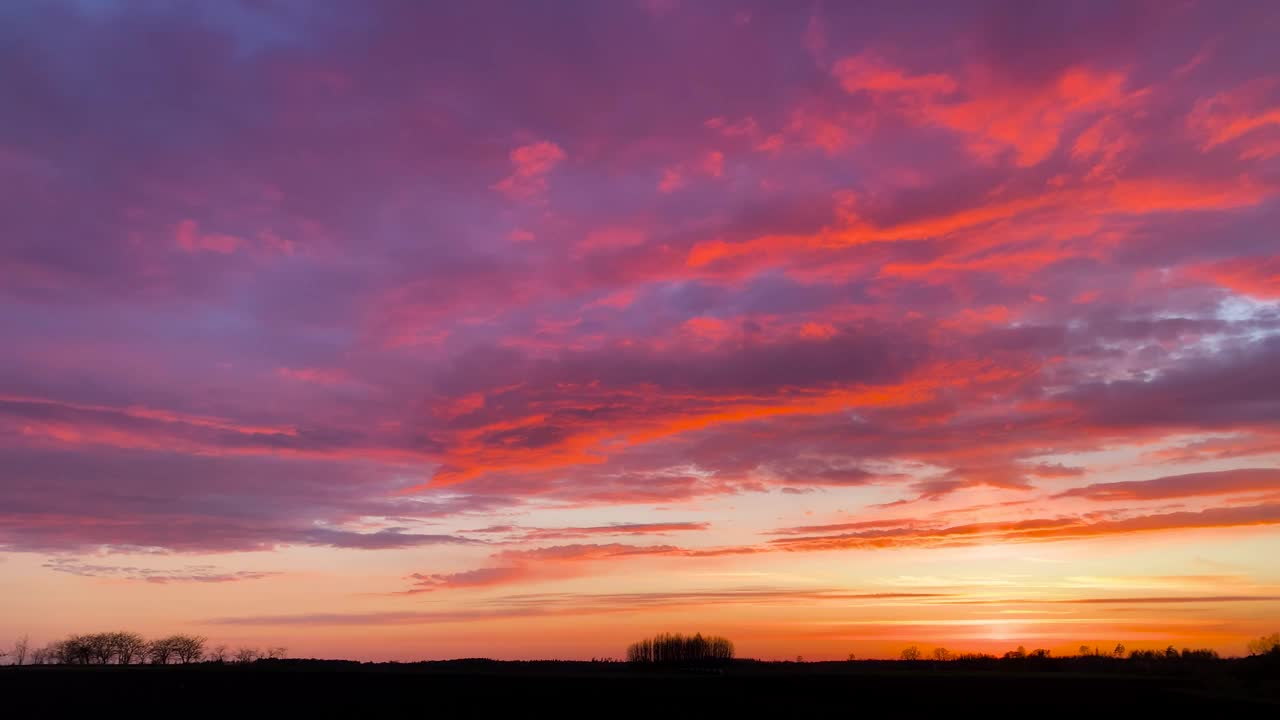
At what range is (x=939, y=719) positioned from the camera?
61.4 m

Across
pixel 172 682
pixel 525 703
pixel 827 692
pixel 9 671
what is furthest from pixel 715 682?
pixel 9 671

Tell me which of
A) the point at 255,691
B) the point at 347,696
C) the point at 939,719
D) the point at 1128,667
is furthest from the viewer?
the point at 1128,667

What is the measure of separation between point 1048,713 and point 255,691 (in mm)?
67880

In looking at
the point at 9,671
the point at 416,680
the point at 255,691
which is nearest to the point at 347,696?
the point at 255,691

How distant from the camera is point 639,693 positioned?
82.1 metres

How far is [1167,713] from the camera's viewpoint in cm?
6469

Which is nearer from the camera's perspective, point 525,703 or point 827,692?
point 525,703

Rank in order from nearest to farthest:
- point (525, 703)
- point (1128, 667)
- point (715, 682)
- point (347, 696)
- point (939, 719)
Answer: point (939, 719)
point (525, 703)
point (347, 696)
point (715, 682)
point (1128, 667)

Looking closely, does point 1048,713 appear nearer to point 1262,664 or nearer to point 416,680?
point 1262,664

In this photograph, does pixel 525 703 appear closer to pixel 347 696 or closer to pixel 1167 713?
pixel 347 696

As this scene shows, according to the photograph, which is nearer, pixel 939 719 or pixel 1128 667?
pixel 939 719

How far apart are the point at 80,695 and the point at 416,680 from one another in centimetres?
3134

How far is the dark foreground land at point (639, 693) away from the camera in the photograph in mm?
69000

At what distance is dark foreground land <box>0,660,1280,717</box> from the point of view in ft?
226
